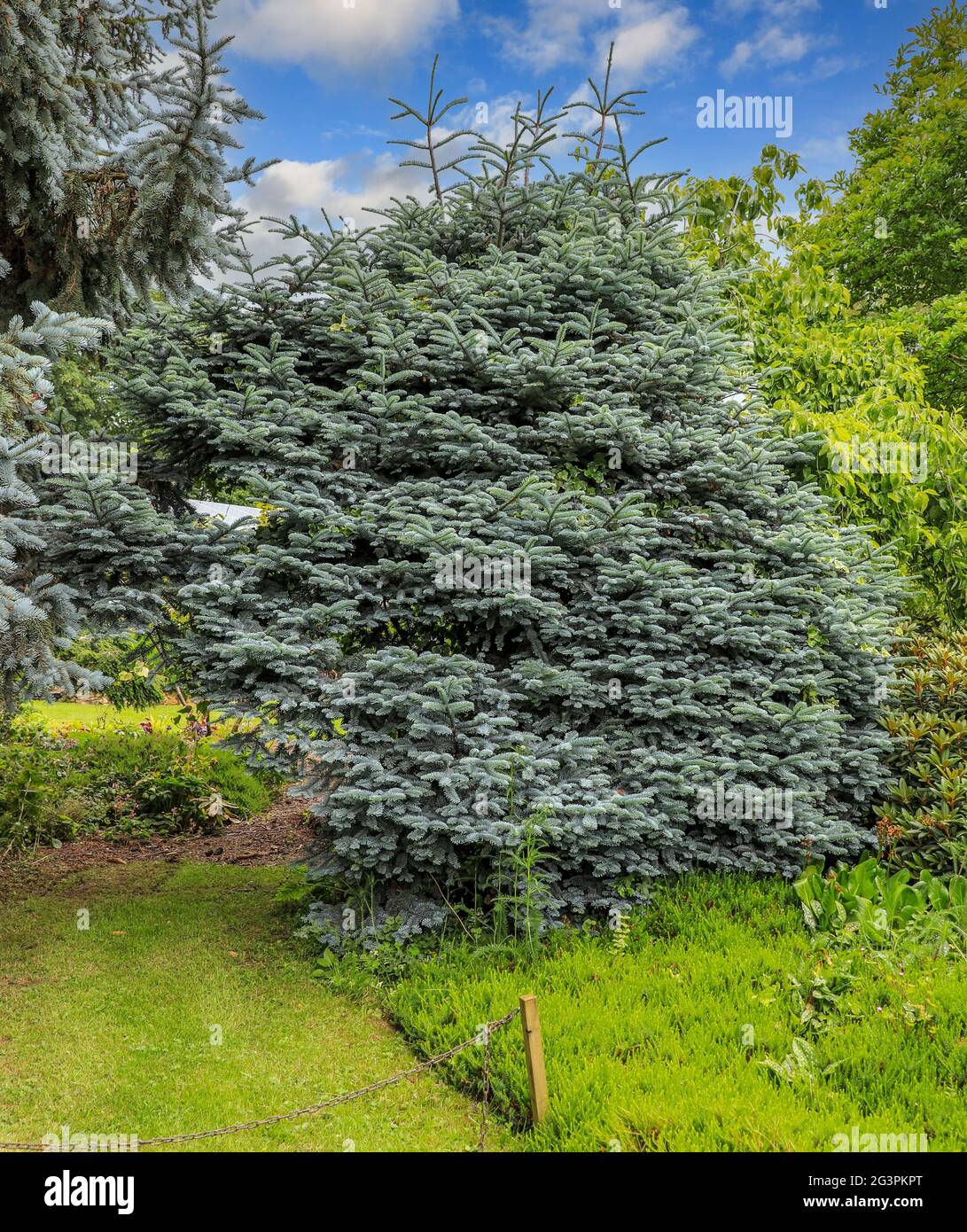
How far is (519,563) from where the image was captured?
4945mm

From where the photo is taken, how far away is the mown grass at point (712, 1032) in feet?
10.4

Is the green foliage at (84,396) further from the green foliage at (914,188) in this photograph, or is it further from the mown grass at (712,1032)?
the green foliage at (914,188)

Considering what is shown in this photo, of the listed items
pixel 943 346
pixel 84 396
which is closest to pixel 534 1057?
pixel 84 396

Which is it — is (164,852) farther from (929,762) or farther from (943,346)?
(943,346)

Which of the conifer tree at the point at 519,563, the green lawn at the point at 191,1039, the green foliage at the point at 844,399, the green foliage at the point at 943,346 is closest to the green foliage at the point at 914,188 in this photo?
the green foliage at the point at 943,346

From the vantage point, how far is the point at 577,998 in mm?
4160

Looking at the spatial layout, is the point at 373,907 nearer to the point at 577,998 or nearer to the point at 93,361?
the point at 577,998

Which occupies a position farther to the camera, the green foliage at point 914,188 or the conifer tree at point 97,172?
the green foliage at point 914,188

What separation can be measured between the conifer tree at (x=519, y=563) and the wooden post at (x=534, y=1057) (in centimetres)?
134

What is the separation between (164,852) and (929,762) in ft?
19.6

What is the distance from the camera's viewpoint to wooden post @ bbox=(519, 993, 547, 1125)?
125 inches

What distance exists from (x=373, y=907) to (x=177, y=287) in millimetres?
4484
